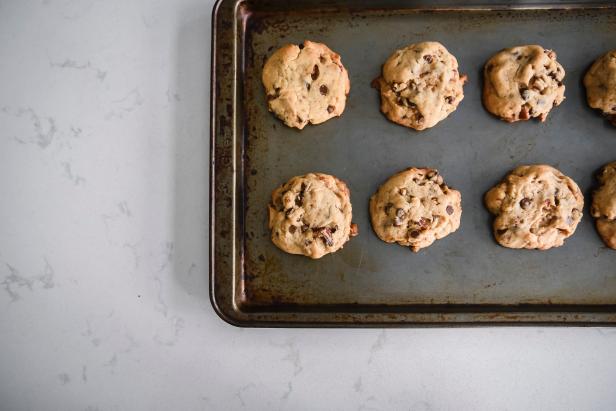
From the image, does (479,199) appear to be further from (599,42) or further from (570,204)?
(599,42)

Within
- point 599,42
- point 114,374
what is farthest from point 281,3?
point 114,374

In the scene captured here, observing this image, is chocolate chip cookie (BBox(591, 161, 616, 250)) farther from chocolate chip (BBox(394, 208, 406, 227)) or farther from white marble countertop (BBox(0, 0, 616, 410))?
chocolate chip (BBox(394, 208, 406, 227))

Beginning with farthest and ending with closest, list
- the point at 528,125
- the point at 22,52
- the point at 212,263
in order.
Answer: the point at 22,52
the point at 528,125
the point at 212,263

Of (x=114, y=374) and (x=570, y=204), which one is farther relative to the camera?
(x=114, y=374)

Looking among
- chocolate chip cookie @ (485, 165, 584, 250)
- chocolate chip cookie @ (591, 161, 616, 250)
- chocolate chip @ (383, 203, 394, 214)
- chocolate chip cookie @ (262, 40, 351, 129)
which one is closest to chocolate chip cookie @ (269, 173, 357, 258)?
chocolate chip @ (383, 203, 394, 214)

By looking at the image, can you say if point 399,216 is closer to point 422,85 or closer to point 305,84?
point 422,85

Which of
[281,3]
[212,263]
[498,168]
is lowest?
[212,263]

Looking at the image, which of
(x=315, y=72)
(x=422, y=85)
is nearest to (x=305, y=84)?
(x=315, y=72)

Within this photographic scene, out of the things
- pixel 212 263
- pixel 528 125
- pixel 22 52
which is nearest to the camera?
pixel 212 263
